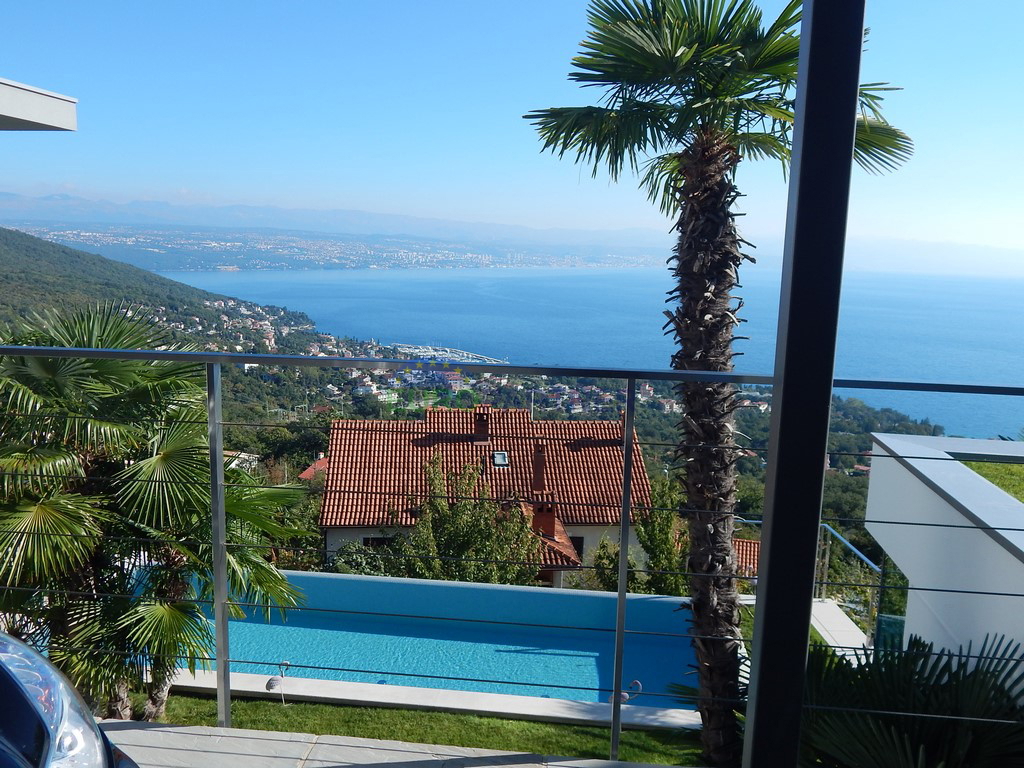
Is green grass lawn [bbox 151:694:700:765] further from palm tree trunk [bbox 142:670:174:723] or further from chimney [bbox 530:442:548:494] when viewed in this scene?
chimney [bbox 530:442:548:494]

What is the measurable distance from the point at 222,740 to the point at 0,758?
5.29ft

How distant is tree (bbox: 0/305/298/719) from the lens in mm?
3666

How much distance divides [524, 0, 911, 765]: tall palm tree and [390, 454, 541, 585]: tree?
3.15 m

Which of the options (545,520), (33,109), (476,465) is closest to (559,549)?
(545,520)

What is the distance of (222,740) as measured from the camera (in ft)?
7.75

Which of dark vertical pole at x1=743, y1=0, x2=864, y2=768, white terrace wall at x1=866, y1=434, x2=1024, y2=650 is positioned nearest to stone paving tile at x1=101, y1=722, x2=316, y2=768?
dark vertical pole at x1=743, y1=0, x2=864, y2=768

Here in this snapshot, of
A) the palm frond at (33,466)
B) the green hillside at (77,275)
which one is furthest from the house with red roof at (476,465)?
the green hillside at (77,275)

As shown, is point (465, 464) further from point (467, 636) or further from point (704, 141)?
point (704, 141)

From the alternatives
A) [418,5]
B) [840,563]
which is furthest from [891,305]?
[418,5]

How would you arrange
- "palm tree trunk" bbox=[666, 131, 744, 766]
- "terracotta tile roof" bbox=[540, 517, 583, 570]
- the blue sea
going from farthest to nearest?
the blue sea, "terracotta tile roof" bbox=[540, 517, 583, 570], "palm tree trunk" bbox=[666, 131, 744, 766]

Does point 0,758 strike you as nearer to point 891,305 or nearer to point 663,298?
point 663,298

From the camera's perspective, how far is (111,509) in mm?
4082

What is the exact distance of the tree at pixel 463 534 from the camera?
26.6 ft

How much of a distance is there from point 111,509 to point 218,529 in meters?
2.06
